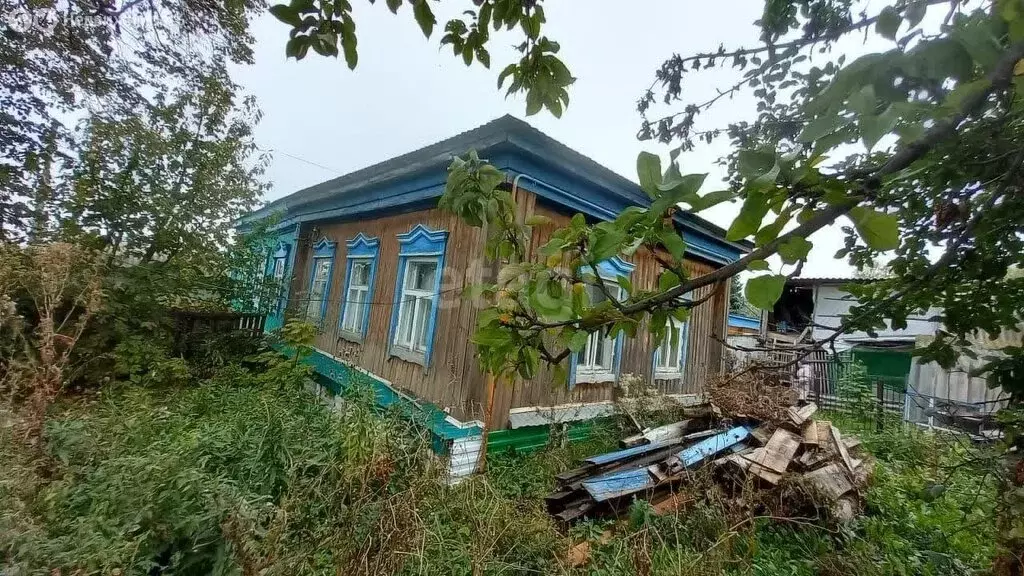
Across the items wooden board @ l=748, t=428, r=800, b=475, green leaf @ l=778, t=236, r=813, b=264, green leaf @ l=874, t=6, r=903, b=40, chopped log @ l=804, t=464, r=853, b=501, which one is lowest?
chopped log @ l=804, t=464, r=853, b=501

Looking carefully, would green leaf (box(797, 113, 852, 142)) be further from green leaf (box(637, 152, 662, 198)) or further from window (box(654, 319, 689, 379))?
window (box(654, 319, 689, 379))

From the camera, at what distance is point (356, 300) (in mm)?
5938

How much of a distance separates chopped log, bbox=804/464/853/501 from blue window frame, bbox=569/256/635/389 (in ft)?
6.98

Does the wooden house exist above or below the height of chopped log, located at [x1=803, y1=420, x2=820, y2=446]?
above

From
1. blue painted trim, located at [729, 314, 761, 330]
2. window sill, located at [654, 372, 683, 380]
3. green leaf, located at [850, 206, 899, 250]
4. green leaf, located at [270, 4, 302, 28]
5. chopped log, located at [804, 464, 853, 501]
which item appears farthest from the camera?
blue painted trim, located at [729, 314, 761, 330]

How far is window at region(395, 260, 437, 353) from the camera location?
4.57 m

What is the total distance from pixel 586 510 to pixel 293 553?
2.11 m

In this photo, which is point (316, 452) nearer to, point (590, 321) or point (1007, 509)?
point (590, 321)

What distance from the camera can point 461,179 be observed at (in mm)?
1500

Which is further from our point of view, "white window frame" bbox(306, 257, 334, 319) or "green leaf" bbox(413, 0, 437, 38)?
"white window frame" bbox(306, 257, 334, 319)

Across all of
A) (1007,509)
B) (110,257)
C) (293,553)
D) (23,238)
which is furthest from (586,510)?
(23,238)

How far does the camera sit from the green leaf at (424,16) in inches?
41.1

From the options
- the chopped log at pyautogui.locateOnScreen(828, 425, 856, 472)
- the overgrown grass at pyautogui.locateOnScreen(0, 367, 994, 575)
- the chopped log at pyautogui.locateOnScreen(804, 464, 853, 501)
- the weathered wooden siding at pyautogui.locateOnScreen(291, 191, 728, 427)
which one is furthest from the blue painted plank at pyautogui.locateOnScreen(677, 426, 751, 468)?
the weathered wooden siding at pyautogui.locateOnScreen(291, 191, 728, 427)

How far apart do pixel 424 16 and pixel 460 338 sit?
320 cm
